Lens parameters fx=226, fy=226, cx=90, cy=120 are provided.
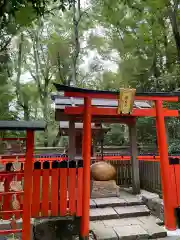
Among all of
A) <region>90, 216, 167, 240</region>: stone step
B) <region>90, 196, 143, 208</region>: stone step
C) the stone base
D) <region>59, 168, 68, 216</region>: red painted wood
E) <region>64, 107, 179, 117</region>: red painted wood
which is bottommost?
<region>90, 216, 167, 240</region>: stone step

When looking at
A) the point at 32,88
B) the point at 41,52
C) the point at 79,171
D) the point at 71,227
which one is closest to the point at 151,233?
the point at 71,227

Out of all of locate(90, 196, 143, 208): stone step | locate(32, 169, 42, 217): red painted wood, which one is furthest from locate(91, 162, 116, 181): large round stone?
locate(32, 169, 42, 217): red painted wood

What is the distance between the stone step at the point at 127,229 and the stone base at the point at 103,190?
5.03 feet

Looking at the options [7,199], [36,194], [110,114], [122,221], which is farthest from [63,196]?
[110,114]

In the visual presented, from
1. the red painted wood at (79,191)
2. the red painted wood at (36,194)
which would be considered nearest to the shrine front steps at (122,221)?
the red painted wood at (79,191)

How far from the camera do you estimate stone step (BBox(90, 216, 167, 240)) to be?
4973 millimetres

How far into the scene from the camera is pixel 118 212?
607cm

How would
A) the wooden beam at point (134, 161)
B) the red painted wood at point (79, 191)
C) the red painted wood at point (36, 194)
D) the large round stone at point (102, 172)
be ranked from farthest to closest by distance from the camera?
the wooden beam at point (134, 161) < the large round stone at point (102, 172) < the red painted wood at point (79, 191) < the red painted wood at point (36, 194)

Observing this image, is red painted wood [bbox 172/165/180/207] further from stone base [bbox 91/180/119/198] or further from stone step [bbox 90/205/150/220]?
stone base [bbox 91/180/119/198]

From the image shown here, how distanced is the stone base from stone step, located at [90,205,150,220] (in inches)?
34.4

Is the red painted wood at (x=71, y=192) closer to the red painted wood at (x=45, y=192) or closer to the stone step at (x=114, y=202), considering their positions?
the red painted wood at (x=45, y=192)

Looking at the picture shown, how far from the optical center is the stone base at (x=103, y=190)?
24.0ft

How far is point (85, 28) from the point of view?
21.8 m

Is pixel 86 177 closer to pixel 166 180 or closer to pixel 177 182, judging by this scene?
pixel 166 180
